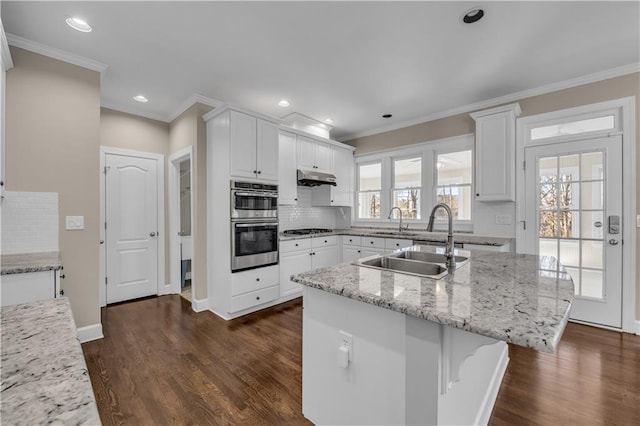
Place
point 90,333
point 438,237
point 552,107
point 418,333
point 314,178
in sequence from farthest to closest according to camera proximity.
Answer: point 314,178
point 438,237
point 552,107
point 90,333
point 418,333

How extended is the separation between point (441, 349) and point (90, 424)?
1.01m

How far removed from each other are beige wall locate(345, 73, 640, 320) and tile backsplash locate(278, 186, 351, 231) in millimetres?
1515

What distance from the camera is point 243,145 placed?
10.8ft

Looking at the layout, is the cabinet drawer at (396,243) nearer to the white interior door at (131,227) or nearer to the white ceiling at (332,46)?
the white ceiling at (332,46)

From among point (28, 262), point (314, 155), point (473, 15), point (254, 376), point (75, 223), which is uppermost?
point (473, 15)

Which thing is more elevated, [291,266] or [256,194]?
[256,194]

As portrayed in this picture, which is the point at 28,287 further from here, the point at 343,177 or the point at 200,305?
the point at 343,177

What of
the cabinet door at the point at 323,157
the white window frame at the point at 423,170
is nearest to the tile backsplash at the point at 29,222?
the cabinet door at the point at 323,157

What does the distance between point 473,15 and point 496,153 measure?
1807 millimetres

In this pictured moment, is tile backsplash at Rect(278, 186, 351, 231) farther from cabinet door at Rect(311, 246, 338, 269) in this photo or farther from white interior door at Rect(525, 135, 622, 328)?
white interior door at Rect(525, 135, 622, 328)

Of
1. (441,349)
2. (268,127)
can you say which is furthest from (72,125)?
(441,349)

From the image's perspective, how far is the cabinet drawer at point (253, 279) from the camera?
3.19 meters

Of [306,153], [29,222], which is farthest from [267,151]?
[29,222]

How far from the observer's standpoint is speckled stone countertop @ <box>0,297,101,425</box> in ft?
1.49
